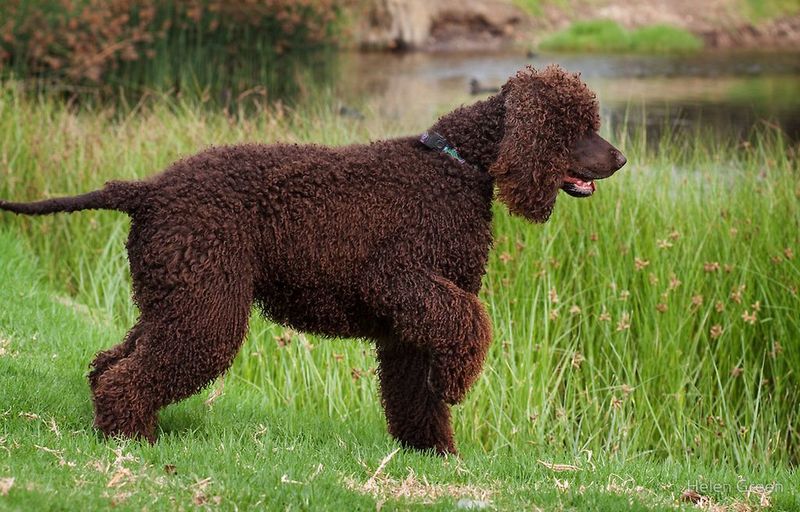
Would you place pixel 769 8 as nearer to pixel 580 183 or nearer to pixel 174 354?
pixel 580 183

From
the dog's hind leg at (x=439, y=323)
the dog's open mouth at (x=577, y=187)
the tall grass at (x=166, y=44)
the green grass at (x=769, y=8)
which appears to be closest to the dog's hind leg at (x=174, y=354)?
the dog's hind leg at (x=439, y=323)

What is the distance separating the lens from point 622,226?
7.01 meters

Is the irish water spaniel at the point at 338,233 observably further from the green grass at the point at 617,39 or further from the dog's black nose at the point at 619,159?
the green grass at the point at 617,39

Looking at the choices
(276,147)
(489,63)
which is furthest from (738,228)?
(489,63)

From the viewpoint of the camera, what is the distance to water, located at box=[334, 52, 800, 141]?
43.3ft

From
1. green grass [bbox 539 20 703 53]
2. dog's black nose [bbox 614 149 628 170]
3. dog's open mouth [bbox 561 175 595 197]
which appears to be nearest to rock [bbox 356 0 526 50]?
green grass [bbox 539 20 703 53]

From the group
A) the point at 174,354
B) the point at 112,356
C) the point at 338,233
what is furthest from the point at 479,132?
the point at 112,356

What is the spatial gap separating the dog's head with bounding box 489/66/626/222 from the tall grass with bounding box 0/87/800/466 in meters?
1.69

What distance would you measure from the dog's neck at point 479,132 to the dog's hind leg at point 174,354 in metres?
1.07

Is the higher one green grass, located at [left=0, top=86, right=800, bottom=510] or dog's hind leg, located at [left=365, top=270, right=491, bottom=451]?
dog's hind leg, located at [left=365, top=270, right=491, bottom=451]

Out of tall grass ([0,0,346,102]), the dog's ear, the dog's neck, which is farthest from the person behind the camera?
tall grass ([0,0,346,102])

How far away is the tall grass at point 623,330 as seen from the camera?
5980 millimetres

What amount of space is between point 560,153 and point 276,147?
3.90ft

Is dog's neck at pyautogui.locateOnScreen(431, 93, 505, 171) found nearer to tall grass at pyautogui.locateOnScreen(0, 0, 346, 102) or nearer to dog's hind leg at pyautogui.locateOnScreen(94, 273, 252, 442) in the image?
dog's hind leg at pyautogui.locateOnScreen(94, 273, 252, 442)
